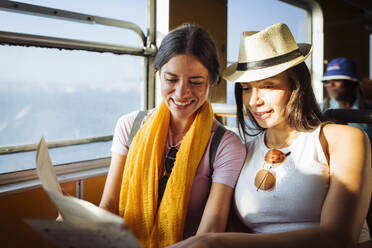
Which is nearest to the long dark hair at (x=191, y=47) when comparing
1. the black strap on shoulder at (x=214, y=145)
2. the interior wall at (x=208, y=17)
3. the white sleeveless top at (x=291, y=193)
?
the black strap on shoulder at (x=214, y=145)

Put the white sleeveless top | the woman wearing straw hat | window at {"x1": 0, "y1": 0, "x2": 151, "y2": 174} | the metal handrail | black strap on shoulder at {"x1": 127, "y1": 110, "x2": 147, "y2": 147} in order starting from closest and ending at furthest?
the woman wearing straw hat < the white sleeveless top < black strap on shoulder at {"x1": 127, "y1": 110, "x2": 147, "y2": 147} < the metal handrail < window at {"x1": 0, "y1": 0, "x2": 151, "y2": 174}

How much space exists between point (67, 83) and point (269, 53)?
152 centimetres

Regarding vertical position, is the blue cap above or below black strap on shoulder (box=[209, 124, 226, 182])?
above

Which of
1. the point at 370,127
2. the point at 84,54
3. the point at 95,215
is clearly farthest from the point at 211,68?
the point at 370,127

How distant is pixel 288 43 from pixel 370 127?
1697mm

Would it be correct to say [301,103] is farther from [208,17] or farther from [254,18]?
[254,18]

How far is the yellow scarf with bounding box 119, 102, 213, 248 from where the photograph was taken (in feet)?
4.74

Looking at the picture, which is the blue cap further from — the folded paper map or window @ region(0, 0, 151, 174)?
the folded paper map

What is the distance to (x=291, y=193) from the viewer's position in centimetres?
125

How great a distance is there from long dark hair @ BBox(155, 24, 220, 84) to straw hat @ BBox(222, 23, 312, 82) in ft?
0.48

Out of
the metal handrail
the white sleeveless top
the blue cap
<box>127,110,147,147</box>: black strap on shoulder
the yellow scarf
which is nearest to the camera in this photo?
the white sleeveless top

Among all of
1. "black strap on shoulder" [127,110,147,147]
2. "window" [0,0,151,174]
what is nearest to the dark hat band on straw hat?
"black strap on shoulder" [127,110,147,147]

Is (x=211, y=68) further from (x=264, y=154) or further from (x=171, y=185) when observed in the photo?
(x=171, y=185)

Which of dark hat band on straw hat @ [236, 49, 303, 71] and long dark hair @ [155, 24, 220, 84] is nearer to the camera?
dark hat band on straw hat @ [236, 49, 303, 71]
